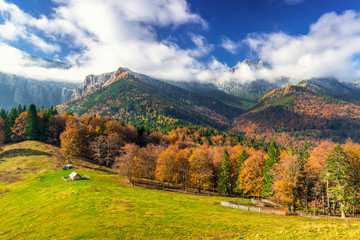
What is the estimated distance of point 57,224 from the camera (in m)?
33.8

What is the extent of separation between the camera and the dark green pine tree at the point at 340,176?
46156mm

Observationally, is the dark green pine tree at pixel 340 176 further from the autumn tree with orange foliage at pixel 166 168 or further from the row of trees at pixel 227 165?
the autumn tree with orange foliage at pixel 166 168

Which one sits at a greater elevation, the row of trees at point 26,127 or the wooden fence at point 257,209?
the row of trees at point 26,127

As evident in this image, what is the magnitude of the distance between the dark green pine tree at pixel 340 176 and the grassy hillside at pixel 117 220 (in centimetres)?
982

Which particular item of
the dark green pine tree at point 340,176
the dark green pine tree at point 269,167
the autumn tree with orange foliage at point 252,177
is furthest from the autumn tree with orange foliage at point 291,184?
the autumn tree with orange foliage at point 252,177

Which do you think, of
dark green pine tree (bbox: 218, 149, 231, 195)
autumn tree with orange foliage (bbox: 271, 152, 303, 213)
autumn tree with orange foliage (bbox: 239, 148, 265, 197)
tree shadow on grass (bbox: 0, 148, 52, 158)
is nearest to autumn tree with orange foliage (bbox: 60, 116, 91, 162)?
tree shadow on grass (bbox: 0, 148, 52, 158)

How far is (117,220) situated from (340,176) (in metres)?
55.0

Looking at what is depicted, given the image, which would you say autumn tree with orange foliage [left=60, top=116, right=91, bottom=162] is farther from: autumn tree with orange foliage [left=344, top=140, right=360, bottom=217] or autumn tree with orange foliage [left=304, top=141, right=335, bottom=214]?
autumn tree with orange foliage [left=344, top=140, right=360, bottom=217]

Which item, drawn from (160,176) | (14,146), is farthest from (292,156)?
(14,146)

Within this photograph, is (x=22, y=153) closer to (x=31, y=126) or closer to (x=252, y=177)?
(x=31, y=126)

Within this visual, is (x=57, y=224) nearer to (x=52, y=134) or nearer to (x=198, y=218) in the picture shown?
(x=198, y=218)

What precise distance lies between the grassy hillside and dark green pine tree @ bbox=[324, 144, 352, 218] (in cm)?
982

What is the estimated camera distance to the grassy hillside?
91.8 feet

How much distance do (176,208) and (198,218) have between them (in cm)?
864
